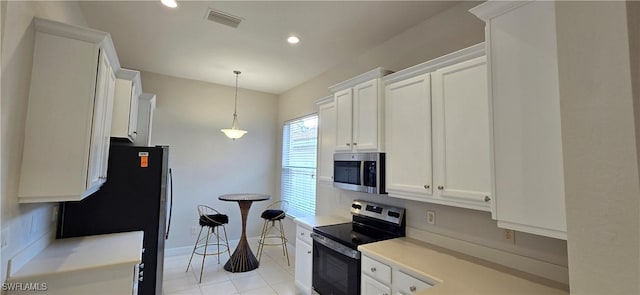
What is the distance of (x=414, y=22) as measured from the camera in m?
2.53

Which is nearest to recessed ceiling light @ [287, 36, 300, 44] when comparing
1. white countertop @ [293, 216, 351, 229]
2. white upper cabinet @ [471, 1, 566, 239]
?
white upper cabinet @ [471, 1, 566, 239]

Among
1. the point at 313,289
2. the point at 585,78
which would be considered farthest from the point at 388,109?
the point at 313,289

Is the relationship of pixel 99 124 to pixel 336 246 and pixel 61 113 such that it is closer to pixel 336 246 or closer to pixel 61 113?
pixel 61 113

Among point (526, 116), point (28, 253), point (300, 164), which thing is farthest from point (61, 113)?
point (300, 164)

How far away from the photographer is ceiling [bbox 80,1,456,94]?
233 cm

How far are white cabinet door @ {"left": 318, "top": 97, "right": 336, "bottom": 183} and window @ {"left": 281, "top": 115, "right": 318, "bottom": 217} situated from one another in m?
0.86

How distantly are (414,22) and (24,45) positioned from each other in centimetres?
275

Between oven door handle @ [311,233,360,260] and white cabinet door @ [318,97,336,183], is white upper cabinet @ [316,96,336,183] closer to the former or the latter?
white cabinet door @ [318,97,336,183]

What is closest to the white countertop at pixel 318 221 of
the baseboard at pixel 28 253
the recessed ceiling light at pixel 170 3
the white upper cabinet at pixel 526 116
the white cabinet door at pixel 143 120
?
the white upper cabinet at pixel 526 116

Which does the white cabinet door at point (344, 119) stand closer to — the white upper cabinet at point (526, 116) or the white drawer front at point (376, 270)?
the white drawer front at point (376, 270)

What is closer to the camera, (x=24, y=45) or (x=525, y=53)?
(x=525, y=53)

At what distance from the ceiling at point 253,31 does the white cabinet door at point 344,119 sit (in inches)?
24.0

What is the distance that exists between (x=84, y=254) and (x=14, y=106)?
107 cm

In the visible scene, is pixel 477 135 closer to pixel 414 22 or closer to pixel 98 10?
pixel 414 22
